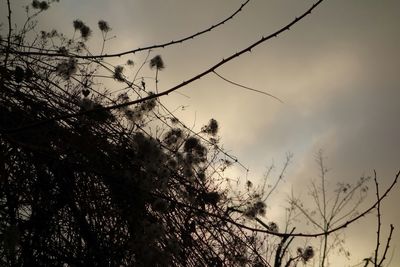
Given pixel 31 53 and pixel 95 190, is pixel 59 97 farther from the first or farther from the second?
pixel 95 190

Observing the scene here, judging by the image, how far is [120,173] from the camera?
62.8 inches

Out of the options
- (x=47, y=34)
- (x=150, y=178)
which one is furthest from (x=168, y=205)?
(x=47, y=34)

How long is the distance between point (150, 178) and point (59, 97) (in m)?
0.54

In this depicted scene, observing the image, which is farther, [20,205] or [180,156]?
[180,156]

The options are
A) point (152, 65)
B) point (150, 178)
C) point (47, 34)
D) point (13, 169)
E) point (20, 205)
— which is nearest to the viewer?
point (150, 178)

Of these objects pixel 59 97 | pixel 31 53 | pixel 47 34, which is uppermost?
pixel 47 34

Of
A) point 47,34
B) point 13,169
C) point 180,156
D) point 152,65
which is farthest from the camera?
point 47,34

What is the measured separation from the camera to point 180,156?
2102mm

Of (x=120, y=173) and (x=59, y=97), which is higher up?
(x=59, y=97)

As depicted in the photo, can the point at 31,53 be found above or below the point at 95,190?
above

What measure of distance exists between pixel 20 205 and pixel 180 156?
768 millimetres

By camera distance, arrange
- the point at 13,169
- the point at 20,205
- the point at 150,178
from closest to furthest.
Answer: the point at 150,178, the point at 13,169, the point at 20,205

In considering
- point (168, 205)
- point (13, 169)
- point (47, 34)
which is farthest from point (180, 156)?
point (47, 34)

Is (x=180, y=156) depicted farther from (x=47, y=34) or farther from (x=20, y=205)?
(x=47, y=34)
